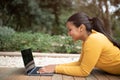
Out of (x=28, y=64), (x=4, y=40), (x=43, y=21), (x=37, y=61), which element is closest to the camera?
(x=28, y=64)

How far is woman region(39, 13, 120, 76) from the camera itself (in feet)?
7.97

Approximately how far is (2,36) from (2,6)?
16.9ft

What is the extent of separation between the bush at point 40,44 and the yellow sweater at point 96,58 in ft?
22.5

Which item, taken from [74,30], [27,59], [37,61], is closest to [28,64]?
[27,59]

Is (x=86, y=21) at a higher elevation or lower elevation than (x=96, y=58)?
higher

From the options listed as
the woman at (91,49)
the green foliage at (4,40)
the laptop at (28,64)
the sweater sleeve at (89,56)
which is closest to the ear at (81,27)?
the woman at (91,49)

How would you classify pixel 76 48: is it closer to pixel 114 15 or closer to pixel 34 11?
pixel 34 11

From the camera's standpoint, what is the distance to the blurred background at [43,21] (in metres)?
9.70

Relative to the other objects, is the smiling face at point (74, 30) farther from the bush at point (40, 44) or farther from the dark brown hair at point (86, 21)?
the bush at point (40, 44)

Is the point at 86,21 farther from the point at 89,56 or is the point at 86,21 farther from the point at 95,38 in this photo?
the point at 89,56

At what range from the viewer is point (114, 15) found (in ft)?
56.1

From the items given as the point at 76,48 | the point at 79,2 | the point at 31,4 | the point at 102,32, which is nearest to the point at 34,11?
the point at 31,4

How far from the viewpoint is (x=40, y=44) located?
9734 millimetres

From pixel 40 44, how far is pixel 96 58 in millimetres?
7362
